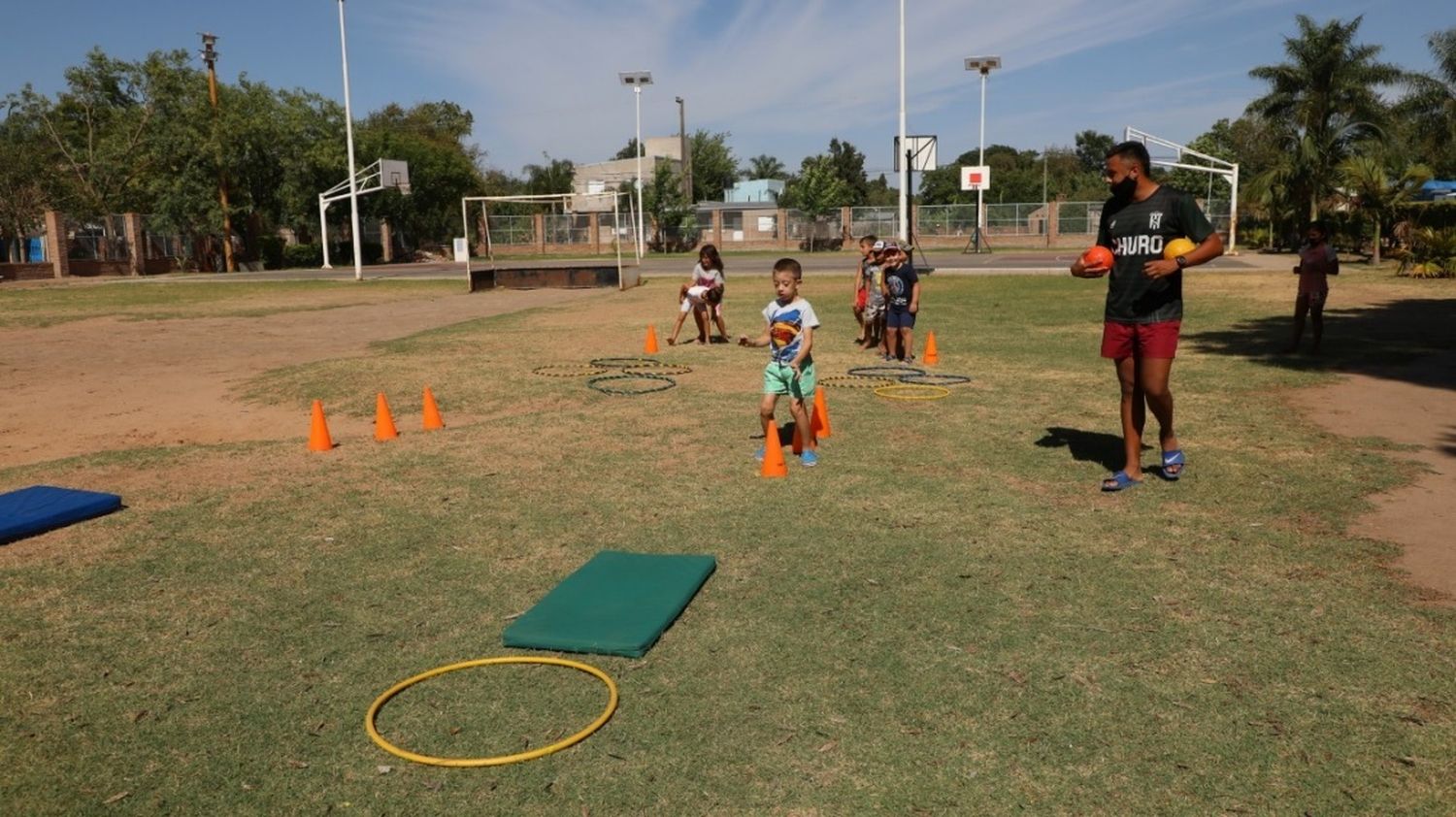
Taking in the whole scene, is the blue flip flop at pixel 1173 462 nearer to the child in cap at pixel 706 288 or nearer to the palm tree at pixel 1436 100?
the child in cap at pixel 706 288

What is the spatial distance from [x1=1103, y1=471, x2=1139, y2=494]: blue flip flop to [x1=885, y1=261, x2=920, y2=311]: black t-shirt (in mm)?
6202

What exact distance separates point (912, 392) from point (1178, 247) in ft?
15.8

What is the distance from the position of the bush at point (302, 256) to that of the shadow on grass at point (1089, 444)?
181 feet

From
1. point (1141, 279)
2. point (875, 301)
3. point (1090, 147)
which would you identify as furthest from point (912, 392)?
point (1090, 147)

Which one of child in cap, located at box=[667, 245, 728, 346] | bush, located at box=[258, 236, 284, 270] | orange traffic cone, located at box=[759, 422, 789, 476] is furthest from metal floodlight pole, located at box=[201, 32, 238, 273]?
orange traffic cone, located at box=[759, 422, 789, 476]

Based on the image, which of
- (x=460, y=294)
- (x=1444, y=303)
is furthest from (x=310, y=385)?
(x=1444, y=303)

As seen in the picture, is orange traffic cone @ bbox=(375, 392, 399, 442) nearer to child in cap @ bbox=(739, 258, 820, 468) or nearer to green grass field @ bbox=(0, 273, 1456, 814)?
green grass field @ bbox=(0, 273, 1456, 814)

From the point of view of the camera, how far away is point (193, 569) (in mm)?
5695

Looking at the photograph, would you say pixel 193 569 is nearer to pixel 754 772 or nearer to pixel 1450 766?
pixel 754 772

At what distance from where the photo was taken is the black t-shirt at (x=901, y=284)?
42.4ft

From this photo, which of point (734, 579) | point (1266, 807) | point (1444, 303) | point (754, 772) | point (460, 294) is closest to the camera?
point (1266, 807)

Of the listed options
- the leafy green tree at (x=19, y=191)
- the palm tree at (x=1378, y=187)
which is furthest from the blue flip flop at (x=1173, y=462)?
the leafy green tree at (x=19, y=191)

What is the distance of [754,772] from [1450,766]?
7.81 feet

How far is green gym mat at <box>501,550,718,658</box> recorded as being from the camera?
4.48 meters
